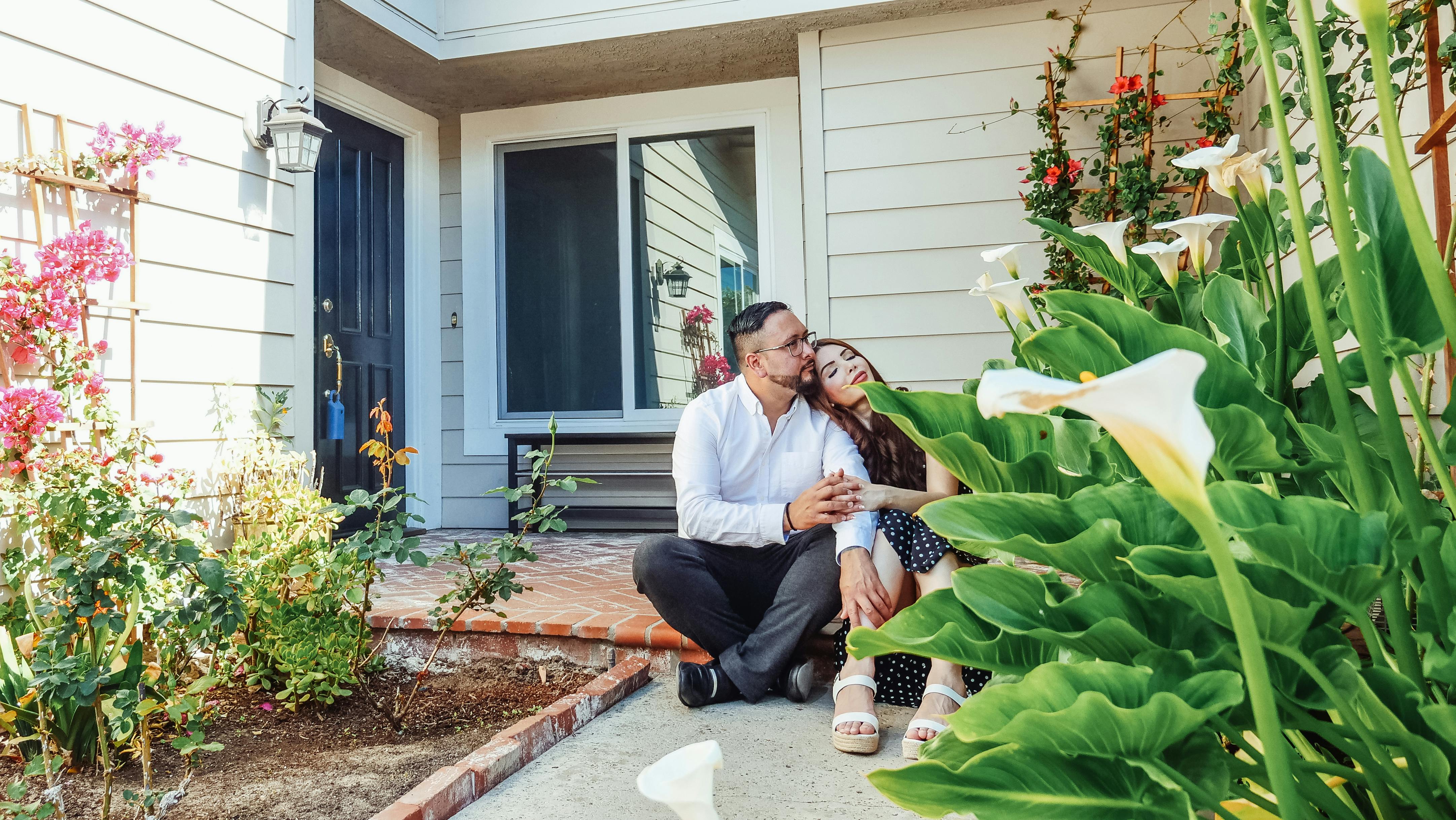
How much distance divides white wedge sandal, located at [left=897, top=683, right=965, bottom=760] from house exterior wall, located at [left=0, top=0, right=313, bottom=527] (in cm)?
246

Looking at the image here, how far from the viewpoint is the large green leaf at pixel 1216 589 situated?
50 cm

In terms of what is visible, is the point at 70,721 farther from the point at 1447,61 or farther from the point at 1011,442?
the point at 1447,61

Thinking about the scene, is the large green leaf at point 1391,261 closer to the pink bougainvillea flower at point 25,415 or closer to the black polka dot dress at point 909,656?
the black polka dot dress at point 909,656

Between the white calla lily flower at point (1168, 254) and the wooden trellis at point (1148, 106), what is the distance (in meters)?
1.93

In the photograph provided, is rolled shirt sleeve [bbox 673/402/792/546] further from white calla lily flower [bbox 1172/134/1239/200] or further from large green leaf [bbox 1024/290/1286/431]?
large green leaf [bbox 1024/290/1286/431]

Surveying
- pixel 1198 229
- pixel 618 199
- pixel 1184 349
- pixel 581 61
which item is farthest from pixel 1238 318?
pixel 618 199

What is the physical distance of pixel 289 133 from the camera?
330 cm

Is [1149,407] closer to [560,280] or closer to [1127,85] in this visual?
[1127,85]

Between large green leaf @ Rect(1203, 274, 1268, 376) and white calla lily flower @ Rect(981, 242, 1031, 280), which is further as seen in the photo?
white calla lily flower @ Rect(981, 242, 1031, 280)

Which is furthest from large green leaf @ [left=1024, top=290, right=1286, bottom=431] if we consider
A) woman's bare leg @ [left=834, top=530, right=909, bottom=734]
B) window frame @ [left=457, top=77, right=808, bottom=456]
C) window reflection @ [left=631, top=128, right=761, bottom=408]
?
window reflection @ [left=631, top=128, right=761, bottom=408]

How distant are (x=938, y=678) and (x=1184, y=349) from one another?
56.5 inches

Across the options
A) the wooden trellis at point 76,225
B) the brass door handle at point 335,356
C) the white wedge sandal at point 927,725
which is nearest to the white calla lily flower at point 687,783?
the white wedge sandal at point 927,725

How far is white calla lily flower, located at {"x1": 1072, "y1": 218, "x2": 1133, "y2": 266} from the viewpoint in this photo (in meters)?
1.14

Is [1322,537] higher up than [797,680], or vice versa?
[1322,537]
